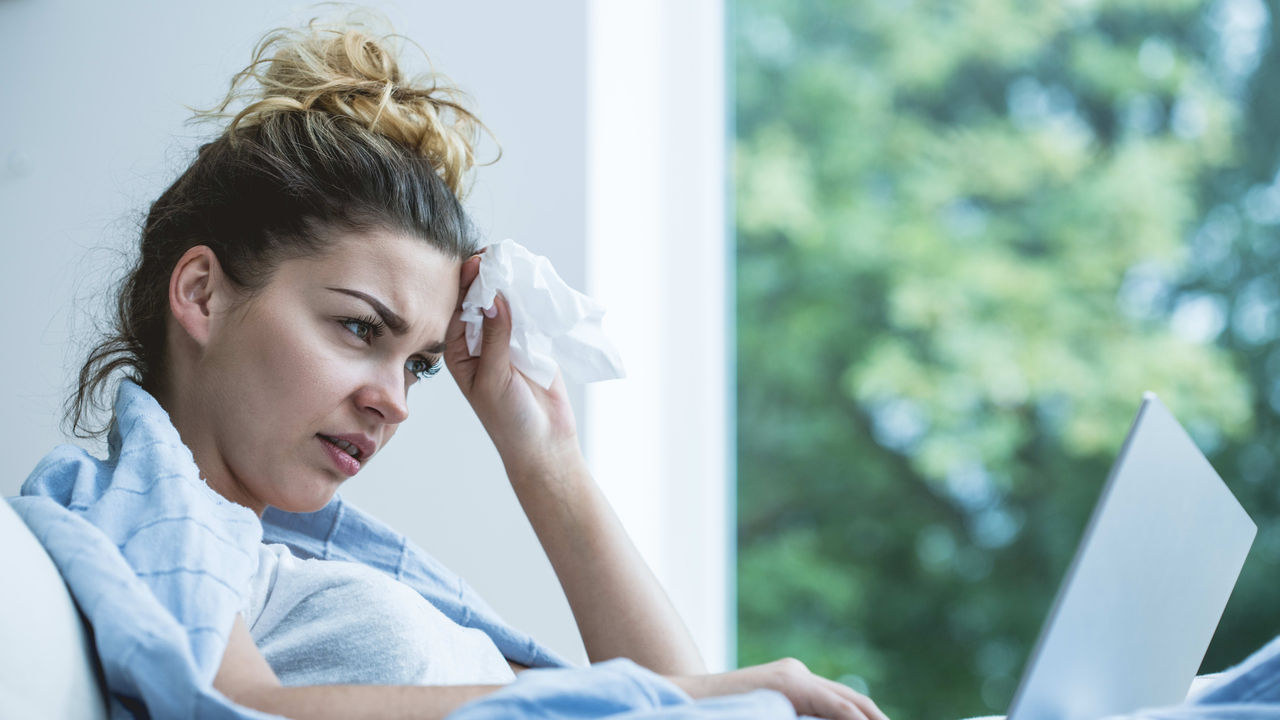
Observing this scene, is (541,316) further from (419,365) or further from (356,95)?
(356,95)

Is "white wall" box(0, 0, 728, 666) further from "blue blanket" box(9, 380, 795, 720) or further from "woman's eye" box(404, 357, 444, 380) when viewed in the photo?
"blue blanket" box(9, 380, 795, 720)

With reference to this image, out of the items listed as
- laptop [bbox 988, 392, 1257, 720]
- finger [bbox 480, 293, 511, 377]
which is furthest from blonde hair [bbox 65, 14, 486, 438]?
laptop [bbox 988, 392, 1257, 720]

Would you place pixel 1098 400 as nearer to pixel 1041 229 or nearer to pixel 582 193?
pixel 1041 229

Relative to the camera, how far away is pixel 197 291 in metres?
1.02

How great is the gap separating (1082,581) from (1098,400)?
3.95 metres

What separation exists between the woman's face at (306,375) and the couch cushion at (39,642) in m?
0.30

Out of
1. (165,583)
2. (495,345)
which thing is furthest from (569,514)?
(165,583)

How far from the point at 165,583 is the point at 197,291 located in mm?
379

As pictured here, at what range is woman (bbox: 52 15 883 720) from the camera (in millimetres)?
904

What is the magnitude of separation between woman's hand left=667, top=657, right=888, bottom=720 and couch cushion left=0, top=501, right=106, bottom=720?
387 mm

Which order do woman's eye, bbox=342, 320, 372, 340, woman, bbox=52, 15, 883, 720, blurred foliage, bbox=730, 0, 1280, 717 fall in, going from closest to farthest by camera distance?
woman, bbox=52, 15, 883, 720 → woman's eye, bbox=342, 320, 372, 340 → blurred foliage, bbox=730, 0, 1280, 717

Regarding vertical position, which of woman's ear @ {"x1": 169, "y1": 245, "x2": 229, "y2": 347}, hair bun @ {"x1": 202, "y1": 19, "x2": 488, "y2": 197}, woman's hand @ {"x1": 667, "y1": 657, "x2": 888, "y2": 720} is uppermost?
hair bun @ {"x1": 202, "y1": 19, "x2": 488, "y2": 197}

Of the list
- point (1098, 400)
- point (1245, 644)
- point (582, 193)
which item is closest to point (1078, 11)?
point (1098, 400)

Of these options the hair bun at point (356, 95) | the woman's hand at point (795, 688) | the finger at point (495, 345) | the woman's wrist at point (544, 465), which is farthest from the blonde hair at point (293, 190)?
the woman's hand at point (795, 688)
